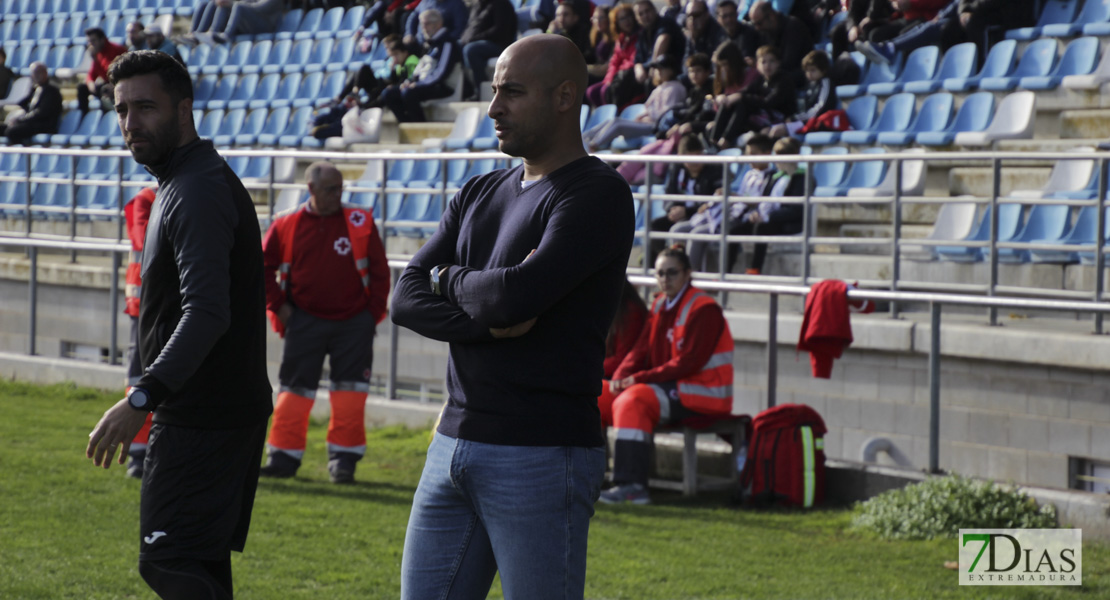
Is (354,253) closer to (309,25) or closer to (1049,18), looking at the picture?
(1049,18)

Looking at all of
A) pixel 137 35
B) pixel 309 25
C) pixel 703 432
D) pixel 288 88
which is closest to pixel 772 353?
pixel 703 432

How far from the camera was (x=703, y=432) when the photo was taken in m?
8.41

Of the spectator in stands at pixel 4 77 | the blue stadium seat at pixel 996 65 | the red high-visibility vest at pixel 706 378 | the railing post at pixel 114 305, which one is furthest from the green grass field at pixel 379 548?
the spectator in stands at pixel 4 77

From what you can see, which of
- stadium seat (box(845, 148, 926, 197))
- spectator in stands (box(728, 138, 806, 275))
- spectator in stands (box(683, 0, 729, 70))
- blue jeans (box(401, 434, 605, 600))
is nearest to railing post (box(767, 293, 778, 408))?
spectator in stands (box(728, 138, 806, 275))

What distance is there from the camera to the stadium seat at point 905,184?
34.5 feet

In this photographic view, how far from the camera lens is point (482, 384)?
3084 mm

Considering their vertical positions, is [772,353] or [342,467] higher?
[772,353]

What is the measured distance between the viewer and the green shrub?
715cm

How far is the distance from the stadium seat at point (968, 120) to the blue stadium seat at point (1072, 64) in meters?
0.32

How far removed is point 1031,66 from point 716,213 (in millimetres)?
3306

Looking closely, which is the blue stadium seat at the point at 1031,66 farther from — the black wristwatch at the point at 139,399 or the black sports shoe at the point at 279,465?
the black wristwatch at the point at 139,399

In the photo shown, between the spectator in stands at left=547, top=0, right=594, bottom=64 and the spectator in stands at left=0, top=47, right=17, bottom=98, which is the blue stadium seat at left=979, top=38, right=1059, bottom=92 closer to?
the spectator in stands at left=547, top=0, right=594, bottom=64

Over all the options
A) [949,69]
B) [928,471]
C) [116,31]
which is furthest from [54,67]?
[928,471]

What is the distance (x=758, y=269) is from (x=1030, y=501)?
3.28 meters
